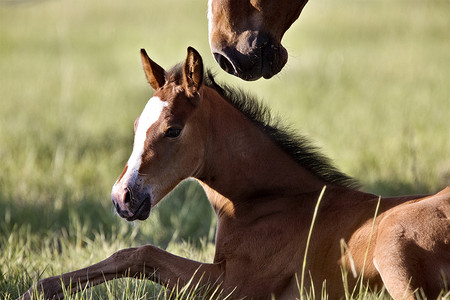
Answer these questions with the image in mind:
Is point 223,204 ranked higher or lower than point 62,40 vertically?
lower

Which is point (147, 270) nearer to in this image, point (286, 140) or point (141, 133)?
point (141, 133)

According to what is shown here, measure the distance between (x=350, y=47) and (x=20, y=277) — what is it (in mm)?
10411

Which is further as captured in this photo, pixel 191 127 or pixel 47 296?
pixel 191 127

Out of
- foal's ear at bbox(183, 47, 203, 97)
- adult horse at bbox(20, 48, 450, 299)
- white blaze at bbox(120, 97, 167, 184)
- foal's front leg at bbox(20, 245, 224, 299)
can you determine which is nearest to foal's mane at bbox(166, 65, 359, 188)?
adult horse at bbox(20, 48, 450, 299)

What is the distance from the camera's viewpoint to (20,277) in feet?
13.1

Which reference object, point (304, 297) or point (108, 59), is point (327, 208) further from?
point (108, 59)

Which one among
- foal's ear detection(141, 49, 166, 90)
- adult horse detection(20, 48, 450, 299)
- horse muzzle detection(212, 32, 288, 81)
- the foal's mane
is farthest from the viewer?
the foal's mane

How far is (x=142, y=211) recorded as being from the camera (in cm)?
368

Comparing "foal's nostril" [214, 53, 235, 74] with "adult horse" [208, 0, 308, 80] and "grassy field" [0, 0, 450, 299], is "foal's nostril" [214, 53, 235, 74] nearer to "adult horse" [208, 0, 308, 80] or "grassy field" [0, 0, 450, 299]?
"adult horse" [208, 0, 308, 80]

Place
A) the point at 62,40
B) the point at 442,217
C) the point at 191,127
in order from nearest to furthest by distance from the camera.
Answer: the point at 442,217
the point at 191,127
the point at 62,40

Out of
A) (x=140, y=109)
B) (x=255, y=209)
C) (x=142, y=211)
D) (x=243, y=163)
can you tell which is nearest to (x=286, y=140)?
(x=243, y=163)

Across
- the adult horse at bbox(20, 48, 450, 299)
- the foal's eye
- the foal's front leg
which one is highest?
the foal's eye

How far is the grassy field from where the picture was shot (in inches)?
225

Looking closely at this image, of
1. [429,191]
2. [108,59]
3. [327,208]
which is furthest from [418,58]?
[327,208]
